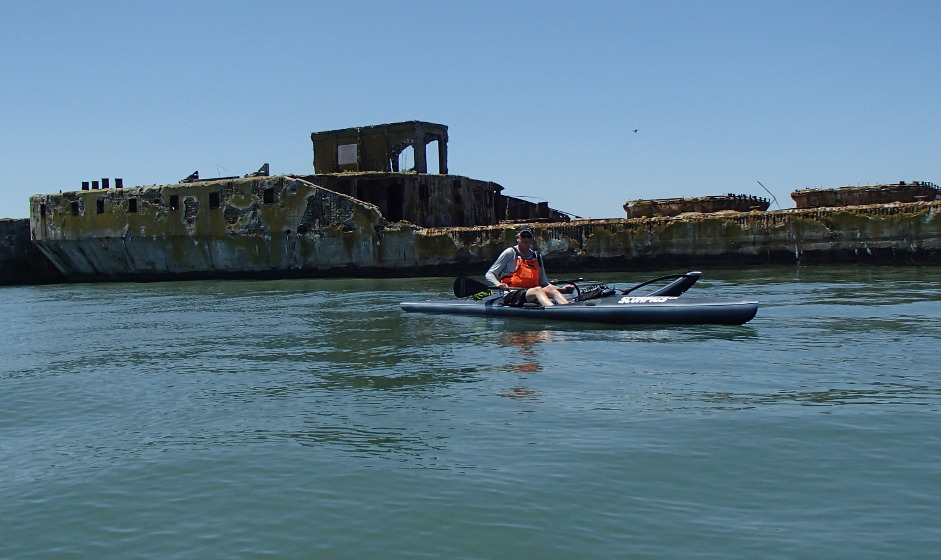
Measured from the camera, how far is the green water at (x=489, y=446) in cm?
426

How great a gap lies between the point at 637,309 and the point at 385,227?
16313 millimetres

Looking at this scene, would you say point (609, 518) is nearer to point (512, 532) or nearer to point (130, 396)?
A: point (512, 532)

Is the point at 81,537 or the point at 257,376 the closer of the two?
A: the point at 81,537

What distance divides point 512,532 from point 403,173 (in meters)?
25.3

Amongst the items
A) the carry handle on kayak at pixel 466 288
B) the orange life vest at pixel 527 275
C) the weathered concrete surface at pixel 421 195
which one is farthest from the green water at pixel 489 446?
the weathered concrete surface at pixel 421 195

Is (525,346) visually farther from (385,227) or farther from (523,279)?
(385,227)

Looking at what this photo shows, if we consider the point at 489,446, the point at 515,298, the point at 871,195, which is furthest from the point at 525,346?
the point at 871,195

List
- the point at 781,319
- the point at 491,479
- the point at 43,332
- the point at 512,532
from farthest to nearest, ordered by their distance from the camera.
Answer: the point at 43,332 → the point at 781,319 → the point at 491,479 → the point at 512,532

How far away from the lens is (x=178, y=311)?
57.2 feet

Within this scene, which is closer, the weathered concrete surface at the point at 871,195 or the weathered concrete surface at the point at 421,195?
the weathered concrete surface at the point at 871,195

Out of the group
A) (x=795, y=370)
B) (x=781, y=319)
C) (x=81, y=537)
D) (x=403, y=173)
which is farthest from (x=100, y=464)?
(x=403, y=173)

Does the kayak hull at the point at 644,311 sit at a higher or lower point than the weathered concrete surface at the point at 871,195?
lower

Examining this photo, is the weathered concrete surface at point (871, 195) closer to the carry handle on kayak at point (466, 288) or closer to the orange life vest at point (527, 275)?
the carry handle on kayak at point (466, 288)

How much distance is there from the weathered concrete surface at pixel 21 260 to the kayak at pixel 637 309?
25.0 meters
